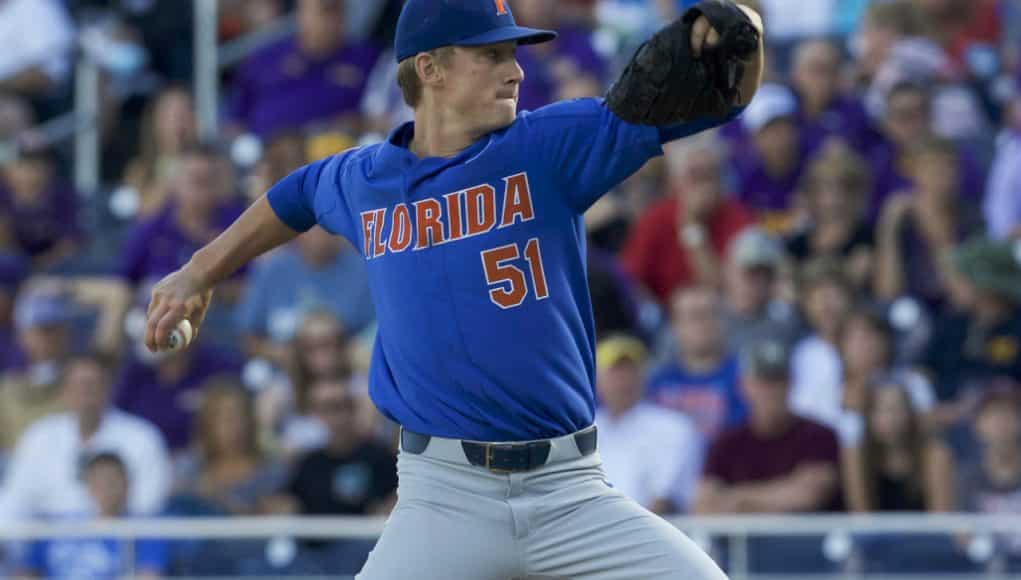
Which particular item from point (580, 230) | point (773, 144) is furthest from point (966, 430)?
point (580, 230)

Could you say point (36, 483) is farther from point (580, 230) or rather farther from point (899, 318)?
point (580, 230)

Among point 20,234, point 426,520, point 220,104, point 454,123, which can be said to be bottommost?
point 426,520

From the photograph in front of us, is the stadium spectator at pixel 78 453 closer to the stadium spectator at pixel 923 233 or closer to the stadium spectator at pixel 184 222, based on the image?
the stadium spectator at pixel 184 222

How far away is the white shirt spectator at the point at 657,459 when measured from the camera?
313 inches

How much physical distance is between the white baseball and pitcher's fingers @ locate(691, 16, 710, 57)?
1436 mm

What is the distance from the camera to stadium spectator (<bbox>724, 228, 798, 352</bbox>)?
333 inches

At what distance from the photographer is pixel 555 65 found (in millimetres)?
9977

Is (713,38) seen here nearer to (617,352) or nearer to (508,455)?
(508,455)

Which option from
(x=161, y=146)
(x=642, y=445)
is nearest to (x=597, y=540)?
(x=642, y=445)

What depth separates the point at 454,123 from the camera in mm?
4441

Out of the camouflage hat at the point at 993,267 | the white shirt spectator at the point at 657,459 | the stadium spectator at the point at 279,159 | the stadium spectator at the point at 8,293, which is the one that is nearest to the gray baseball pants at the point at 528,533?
the white shirt spectator at the point at 657,459

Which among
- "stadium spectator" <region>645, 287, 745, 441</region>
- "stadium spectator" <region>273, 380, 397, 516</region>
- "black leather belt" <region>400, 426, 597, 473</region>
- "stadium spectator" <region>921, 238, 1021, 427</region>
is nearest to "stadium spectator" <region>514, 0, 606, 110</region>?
"stadium spectator" <region>645, 287, 745, 441</region>

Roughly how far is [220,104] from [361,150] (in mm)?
7022

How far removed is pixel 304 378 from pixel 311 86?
2.39 metres
